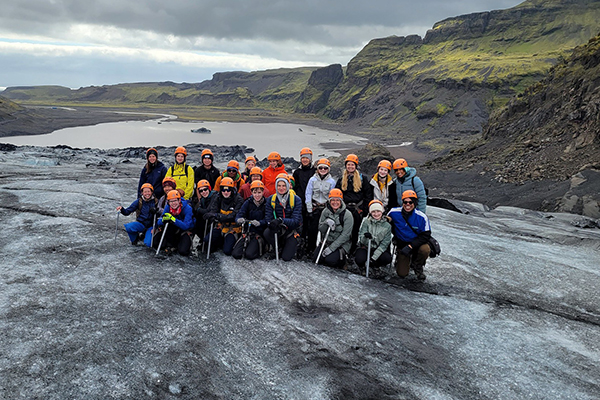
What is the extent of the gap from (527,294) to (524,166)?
24.5 meters

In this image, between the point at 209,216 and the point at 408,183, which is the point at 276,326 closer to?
the point at 209,216

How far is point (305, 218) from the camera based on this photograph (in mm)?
10047

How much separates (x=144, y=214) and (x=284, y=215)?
346 cm

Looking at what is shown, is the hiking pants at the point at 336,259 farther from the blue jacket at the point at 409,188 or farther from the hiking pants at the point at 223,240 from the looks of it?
the hiking pants at the point at 223,240

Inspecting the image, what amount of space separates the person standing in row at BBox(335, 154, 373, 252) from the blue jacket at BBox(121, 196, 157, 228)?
4.66 meters

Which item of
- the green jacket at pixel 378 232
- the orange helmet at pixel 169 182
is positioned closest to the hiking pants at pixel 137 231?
the orange helmet at pixel 169 182

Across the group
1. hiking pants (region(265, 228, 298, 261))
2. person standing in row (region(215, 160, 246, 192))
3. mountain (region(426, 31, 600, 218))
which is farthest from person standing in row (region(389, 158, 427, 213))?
mountain (region(426, 31, 600, 218))

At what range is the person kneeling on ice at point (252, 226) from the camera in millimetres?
9422

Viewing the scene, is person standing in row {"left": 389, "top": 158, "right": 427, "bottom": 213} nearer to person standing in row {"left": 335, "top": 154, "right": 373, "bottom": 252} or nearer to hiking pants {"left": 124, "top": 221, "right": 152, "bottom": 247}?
person standing in row {"left": 335, "top": 154, "right": 373, "bottom": 252}

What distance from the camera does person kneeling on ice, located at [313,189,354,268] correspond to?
9078mm

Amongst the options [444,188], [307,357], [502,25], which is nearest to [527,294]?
[307,357]

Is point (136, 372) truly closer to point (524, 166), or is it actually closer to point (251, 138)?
point (524, 166)

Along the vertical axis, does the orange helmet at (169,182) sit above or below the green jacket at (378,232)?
above

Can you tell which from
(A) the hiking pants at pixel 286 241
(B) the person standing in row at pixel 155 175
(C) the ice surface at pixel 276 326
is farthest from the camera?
(B) the person standing in row at pixel 155 175
